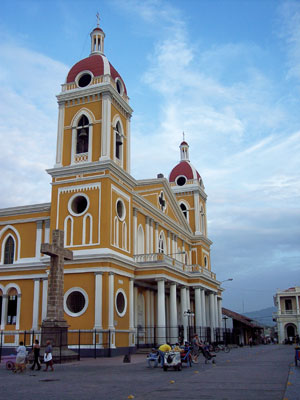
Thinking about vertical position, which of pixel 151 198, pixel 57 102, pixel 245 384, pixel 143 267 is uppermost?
pixel 57 102

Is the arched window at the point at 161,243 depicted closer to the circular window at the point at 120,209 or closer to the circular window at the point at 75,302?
the circular window at the point at 120,209

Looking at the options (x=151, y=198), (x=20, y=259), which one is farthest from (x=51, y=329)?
(x=151, y=198)

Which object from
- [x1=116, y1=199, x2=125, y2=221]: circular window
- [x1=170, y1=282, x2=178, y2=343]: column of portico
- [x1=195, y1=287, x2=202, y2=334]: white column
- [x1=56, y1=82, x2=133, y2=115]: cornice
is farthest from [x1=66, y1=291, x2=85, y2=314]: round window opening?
[x1=195, y1=287, x2=202, y2=334]: white column

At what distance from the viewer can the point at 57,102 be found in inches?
1286

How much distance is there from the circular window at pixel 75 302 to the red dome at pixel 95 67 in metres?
14.8

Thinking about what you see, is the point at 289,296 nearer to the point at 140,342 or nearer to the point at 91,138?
the point at 140,342

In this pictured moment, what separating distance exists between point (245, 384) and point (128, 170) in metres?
22.1

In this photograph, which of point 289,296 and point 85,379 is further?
point 289,296

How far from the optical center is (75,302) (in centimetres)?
2833

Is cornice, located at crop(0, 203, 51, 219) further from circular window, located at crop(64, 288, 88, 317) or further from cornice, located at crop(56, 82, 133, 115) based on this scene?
cornice, located at crop(56, 82, 133, 115)

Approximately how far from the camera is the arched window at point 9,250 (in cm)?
3409

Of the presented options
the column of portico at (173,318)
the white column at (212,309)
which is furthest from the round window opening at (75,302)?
the white column at (212,309)

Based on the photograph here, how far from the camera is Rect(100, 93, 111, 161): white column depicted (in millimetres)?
29844

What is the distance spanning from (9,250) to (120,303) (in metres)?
10.2
